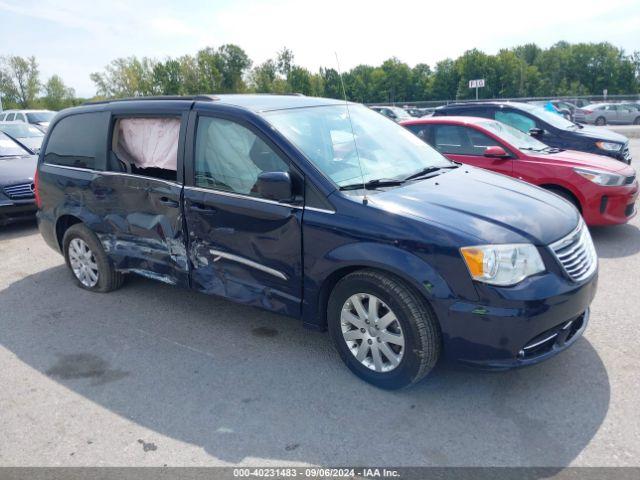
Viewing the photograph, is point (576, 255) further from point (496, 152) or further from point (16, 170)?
point (16, 170)

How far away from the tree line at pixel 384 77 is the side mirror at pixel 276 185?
6394 cm

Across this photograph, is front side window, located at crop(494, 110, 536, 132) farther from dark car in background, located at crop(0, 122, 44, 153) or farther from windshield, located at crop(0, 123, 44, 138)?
windshield, located at crop(0, 123, 44, 138)

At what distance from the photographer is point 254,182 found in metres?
3.68

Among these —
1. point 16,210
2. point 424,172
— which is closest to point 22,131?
point 16,210

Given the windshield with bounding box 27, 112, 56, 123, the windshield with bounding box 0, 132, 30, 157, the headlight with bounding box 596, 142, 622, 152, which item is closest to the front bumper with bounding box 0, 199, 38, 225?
the windshield with bounding box 0, 132, 30, 157

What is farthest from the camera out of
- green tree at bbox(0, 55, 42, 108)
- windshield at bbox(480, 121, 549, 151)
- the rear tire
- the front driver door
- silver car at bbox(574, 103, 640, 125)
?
green tree at bbox(0, 55, 42, 108)

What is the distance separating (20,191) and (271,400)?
6.49 m

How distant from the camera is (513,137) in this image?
721 cm

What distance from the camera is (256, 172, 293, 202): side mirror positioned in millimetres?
3289

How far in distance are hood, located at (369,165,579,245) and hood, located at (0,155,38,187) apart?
677 cm

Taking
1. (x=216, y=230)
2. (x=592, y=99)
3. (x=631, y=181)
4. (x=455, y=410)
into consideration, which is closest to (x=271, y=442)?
(x=455, y=410)

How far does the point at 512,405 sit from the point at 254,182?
222 cm

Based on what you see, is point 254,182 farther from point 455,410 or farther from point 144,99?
point 455,410

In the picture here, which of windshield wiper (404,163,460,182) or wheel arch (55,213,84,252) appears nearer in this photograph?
windshield wiper (404,163,460,182)
